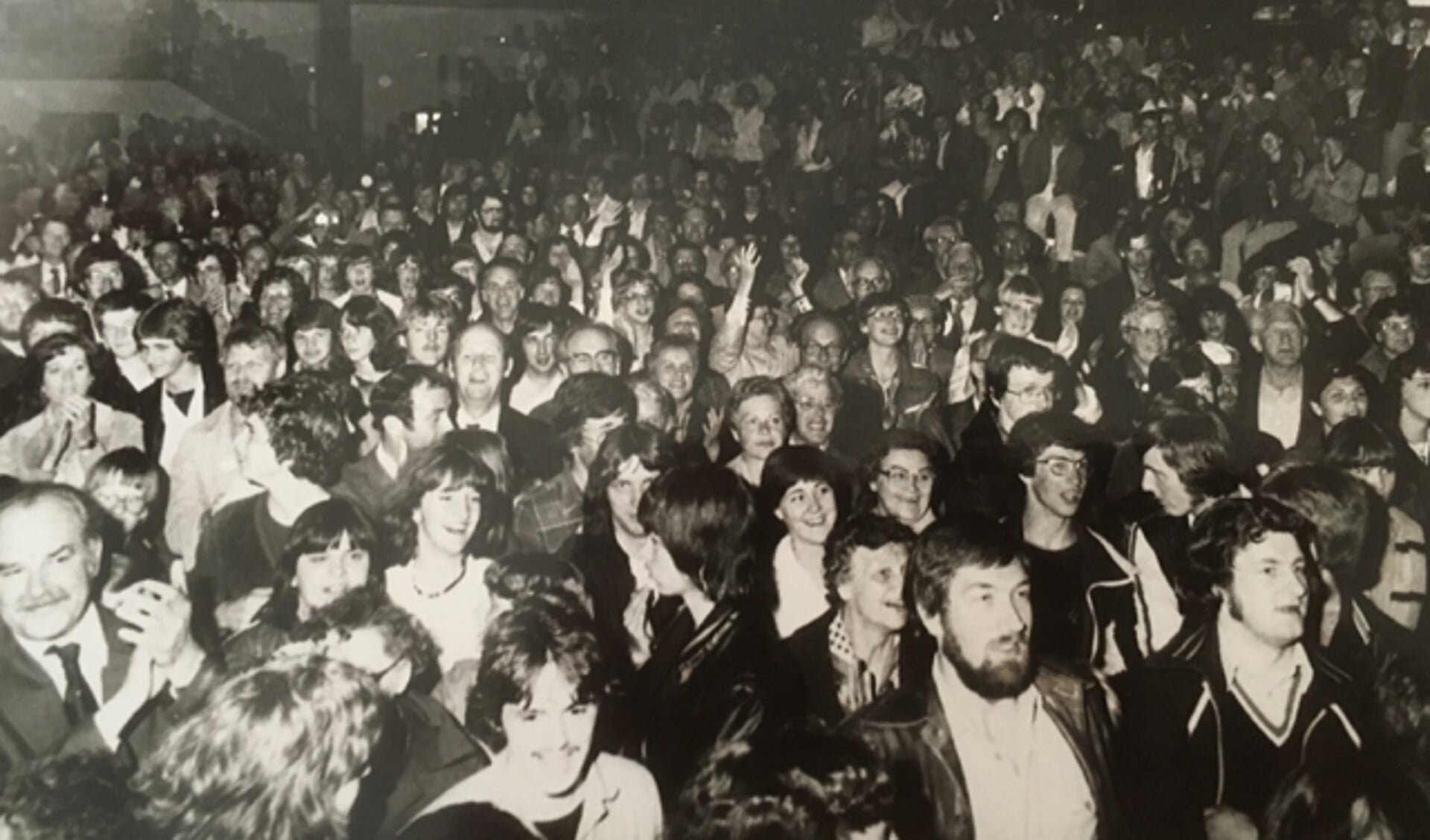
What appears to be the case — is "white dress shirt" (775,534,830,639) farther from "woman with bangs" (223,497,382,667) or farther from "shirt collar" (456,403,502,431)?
"woman with bangs" (223,497,382,667)

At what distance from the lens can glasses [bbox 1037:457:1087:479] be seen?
2301mm

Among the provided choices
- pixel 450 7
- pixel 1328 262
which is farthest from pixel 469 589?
pixel 1328 262

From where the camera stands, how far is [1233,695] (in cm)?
234

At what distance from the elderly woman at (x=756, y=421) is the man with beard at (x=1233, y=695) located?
2.51ft

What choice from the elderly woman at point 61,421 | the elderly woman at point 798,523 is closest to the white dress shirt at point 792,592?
the elderly woman at point 798,523

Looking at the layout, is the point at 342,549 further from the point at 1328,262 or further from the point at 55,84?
the point at 1328,262

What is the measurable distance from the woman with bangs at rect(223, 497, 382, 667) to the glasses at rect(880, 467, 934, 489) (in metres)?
0.90

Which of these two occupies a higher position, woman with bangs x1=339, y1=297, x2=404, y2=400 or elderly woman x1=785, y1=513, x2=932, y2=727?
woman with bangs x1=339, y1=297, x2=404, y2=400

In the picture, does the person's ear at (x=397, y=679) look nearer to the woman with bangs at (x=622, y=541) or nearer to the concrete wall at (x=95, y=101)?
the woman with bangs at (x=622, y=541)

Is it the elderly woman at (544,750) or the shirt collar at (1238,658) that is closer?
the elderly woman at (544,750)

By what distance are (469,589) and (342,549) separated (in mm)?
226

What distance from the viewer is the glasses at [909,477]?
7.47 ft

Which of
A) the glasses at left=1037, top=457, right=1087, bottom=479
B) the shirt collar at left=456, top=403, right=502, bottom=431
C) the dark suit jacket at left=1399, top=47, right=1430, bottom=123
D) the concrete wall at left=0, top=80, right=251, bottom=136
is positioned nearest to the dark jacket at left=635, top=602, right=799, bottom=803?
the shirt collar at left=456, top=403, right=502, bottom=431

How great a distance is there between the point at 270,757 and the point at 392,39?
124cm
